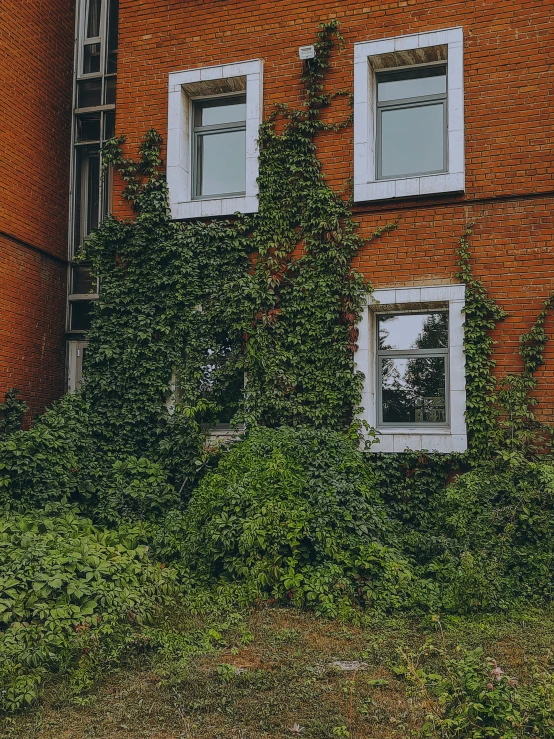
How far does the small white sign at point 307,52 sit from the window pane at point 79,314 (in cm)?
584

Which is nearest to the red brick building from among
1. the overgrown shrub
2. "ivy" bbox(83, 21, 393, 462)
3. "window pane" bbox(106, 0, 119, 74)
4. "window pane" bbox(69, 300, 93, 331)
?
"ivy" bbox(83, 21, 393, 462)

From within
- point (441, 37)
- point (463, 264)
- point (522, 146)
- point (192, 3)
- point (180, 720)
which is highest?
point (192, 3)

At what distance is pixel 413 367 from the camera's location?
993 cm

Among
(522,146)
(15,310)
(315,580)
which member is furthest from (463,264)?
(15,310)

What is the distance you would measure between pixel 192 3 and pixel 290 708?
404 inches

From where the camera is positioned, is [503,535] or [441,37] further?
[441,37]

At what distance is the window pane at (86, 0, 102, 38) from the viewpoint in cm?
1411

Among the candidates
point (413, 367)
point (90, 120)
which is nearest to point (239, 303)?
point (413, 367)

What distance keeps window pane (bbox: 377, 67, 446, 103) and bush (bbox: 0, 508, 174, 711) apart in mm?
7142

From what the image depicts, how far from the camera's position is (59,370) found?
1306cm

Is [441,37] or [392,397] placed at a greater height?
[441,37]

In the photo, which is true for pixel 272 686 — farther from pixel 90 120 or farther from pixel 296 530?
pixel 90 120

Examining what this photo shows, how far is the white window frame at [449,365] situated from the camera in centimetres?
932

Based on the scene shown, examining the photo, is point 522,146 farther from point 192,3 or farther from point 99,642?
point 99,642
